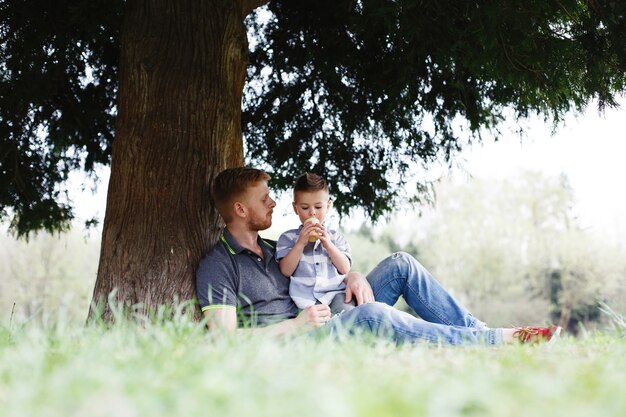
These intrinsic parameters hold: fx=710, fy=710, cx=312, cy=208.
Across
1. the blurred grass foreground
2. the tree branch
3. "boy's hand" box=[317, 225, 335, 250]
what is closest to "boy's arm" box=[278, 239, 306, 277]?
"boy's hand" box=[317, 225, 335, 250]

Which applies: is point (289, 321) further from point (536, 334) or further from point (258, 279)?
point (536, 334)

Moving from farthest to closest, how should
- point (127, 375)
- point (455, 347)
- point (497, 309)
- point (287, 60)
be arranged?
point (497, 309)
point (287, 60)
point (455, 347)
point (127, 375)

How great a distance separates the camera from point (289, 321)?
3.73m

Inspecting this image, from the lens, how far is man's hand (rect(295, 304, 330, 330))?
362 centimetres

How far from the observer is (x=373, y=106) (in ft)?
22.0

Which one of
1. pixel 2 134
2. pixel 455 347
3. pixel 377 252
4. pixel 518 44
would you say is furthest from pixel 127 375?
pixel 377 252

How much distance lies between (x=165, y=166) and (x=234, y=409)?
117 inches

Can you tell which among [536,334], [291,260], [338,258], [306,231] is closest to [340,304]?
[338,258]

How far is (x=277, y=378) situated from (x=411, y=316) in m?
1.76

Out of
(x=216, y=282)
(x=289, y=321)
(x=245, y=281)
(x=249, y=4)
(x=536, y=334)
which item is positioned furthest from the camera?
(x=249, y=4)

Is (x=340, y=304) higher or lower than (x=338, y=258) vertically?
lower

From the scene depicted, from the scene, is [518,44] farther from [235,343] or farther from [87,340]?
[87,340]

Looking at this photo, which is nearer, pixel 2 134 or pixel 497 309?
pixel 2 134

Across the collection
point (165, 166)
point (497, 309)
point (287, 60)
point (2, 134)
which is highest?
point (287, 60)
